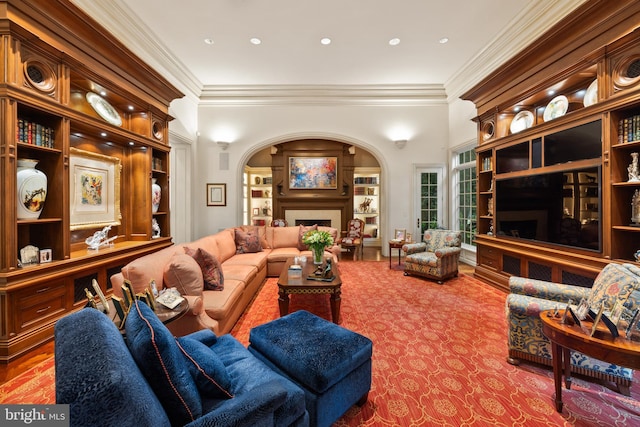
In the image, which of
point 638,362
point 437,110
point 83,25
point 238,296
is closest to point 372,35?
point 437,110

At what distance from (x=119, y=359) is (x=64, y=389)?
0.13 m

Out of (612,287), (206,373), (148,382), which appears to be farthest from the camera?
(612,287)

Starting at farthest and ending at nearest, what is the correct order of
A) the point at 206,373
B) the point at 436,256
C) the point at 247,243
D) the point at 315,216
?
1. the point at 315,216
2. the point at 247,243
3. the point at 436,256
4. the point at 206,373

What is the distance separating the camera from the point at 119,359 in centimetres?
81

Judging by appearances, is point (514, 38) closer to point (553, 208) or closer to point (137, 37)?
point (553, 208)

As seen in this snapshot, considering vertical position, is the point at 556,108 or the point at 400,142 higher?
the point at 400,142

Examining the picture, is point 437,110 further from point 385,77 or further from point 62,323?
point 62,323

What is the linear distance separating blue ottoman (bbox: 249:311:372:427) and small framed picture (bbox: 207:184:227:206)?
4.91 metres

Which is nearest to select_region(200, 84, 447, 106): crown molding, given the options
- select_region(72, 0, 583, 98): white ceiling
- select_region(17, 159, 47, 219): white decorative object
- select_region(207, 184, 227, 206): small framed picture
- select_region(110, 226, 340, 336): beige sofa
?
select_region(72, 0, 583, 98): white ceiling

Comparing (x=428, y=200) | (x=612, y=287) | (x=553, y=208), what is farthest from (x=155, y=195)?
(x=553, y=208)

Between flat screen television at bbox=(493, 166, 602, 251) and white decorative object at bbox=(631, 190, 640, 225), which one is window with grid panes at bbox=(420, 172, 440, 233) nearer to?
flat screen television at bbox=(493, 166, 602, 251)

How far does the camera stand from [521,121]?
4.11 meters

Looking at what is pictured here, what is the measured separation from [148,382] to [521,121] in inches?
207

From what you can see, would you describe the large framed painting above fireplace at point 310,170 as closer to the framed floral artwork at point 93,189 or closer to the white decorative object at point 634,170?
the framed floral artwork at point 93,189
